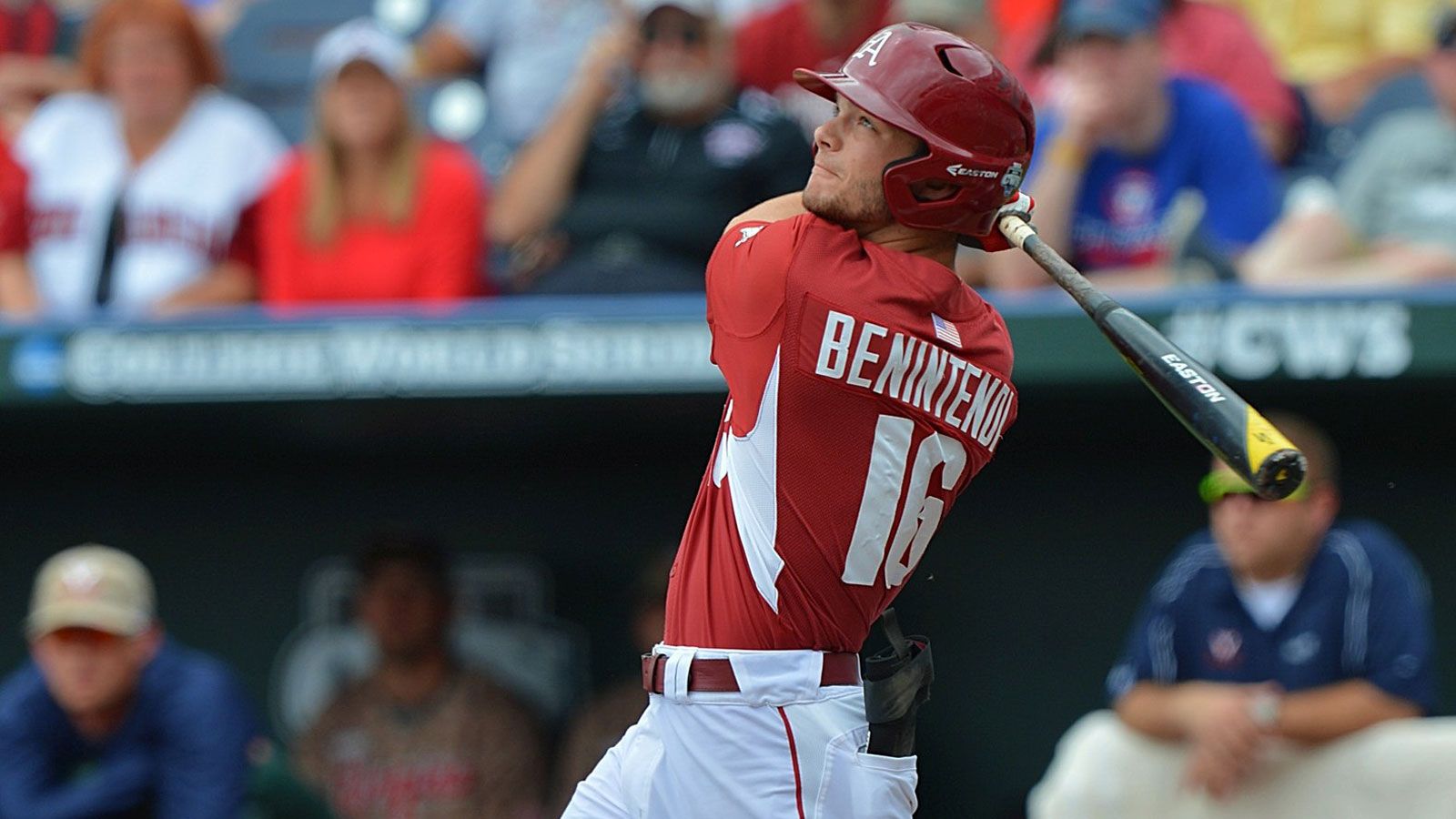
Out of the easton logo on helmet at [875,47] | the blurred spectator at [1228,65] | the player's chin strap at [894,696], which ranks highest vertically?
the blurred spectator at [1228,65]

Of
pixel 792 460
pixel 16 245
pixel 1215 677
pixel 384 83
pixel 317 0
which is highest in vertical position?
pixel 317 0

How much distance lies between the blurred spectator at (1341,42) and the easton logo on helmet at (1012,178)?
11.8 ft

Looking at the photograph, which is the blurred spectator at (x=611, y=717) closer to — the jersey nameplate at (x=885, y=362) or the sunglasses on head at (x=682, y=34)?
the sunglasses on head at (x=682, y=34)

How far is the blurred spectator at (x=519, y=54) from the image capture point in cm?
658

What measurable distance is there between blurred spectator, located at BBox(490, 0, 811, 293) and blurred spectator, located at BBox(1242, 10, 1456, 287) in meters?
1.31

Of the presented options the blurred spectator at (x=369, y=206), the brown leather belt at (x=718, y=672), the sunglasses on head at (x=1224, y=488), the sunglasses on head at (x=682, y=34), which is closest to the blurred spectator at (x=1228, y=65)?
the sunglasses on head at (x=682, y=34)

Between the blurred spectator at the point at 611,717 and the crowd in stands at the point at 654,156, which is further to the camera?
the blurred spectator at the point at 611,717

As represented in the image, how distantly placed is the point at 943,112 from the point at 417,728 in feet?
11.3

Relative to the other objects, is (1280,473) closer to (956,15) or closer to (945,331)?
(945,331)

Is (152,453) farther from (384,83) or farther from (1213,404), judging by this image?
(1213,404)

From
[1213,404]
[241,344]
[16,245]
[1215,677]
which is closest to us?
[1213,404]

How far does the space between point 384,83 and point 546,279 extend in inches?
32.0

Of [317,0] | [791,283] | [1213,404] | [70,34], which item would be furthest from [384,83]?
[1213,404]

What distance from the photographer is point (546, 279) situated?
18.7 feet
